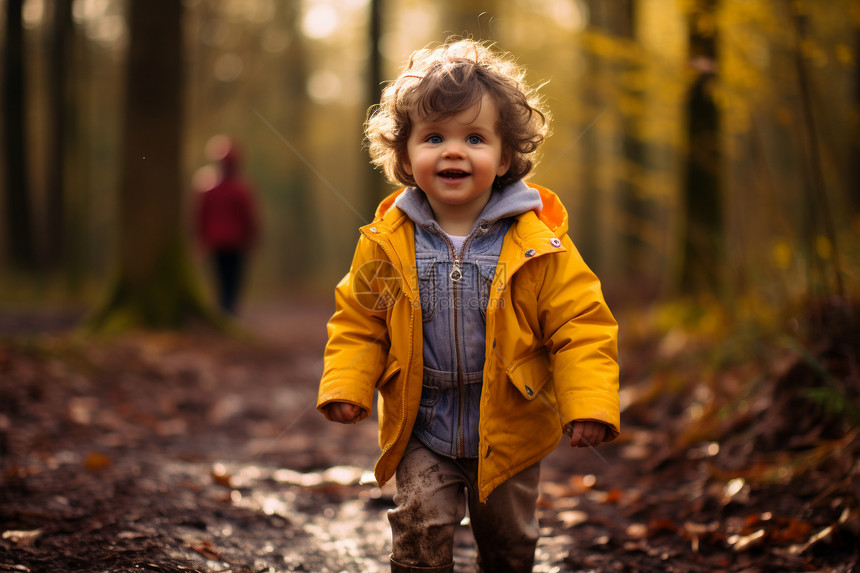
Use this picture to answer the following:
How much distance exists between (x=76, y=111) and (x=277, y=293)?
10340mm

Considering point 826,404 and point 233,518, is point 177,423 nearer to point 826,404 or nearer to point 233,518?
point 233,518

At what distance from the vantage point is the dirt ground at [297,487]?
269 cm

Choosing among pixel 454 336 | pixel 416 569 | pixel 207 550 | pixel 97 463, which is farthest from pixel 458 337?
pixel 97 463

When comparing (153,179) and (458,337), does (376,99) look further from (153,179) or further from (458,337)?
(458,337)

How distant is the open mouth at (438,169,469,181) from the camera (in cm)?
234

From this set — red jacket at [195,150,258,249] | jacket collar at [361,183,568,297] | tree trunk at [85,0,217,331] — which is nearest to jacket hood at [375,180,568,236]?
jacket collar at [361,183,568,297]

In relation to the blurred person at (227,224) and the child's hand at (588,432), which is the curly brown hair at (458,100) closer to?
the child's hand at (588,432)

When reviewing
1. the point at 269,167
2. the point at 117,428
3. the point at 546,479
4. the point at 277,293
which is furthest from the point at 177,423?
the point at 269,167

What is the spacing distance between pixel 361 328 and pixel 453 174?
0.61 m

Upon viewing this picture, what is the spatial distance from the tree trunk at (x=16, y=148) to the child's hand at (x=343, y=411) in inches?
587

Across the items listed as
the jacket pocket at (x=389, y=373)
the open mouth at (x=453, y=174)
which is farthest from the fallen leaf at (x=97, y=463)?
the open mouth at (x=453, y=174)

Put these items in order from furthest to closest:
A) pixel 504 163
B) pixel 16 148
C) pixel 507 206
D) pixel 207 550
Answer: pixel 16 148
pixel 207 550
pixel 504 163
pixel 507 206

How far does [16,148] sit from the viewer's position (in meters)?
14.7

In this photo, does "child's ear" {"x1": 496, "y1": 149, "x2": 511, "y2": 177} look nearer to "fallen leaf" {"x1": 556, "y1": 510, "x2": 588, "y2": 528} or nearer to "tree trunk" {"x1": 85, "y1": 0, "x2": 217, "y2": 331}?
"fallen leaf" {"x1": 556, "y1": 510, "x2": 588, "y2": 528}
